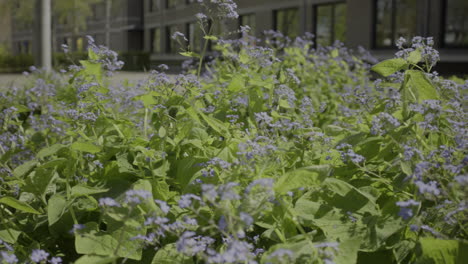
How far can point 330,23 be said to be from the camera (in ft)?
58.4

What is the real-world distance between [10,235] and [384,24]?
15348 millimetres

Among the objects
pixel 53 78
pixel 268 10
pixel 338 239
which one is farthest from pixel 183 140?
pixel 268 10

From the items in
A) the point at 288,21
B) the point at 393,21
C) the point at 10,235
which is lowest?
the point at 10,235

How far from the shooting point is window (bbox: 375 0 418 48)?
577 inches

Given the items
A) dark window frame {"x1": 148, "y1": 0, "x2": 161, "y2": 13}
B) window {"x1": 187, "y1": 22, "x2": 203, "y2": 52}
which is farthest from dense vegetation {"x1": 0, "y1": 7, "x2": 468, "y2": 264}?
dark window frame {"x1": 148, "y1": 0, "x2": 161, "y2": 13}

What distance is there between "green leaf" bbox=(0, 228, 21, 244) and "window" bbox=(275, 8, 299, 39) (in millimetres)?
17656

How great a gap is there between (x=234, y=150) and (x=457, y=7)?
13583 millimetres

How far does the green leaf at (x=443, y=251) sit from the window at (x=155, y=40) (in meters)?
30.9

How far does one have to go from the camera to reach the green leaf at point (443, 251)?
47.0 inches

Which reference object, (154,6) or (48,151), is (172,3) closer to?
(154,6)

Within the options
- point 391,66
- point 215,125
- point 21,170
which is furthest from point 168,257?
point 391,66

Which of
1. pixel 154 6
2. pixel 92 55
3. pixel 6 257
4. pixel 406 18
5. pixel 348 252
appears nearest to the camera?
pixel 6 257

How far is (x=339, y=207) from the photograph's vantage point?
1559 millimetres

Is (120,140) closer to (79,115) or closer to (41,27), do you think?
(79,115)
